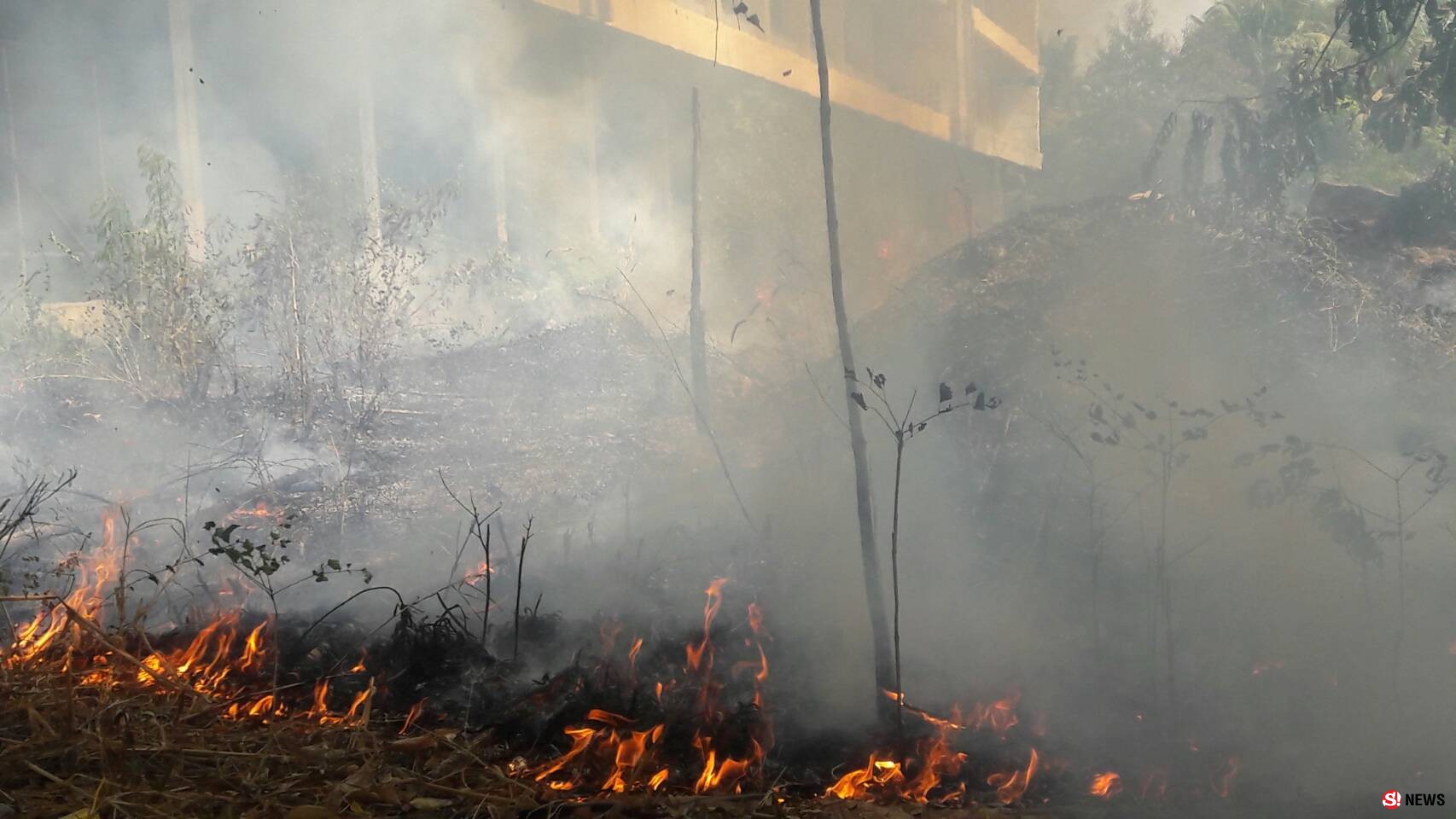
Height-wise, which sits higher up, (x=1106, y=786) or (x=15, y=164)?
(x=15, y=164)

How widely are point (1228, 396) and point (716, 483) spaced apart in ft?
14.4

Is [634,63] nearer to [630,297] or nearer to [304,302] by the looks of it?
[630,297]

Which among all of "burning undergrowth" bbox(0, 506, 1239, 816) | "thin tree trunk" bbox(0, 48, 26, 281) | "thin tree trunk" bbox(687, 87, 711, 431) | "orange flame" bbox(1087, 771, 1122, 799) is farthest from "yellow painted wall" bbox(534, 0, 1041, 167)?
"orange flame" bbox(1087, 771, 1122, 799)

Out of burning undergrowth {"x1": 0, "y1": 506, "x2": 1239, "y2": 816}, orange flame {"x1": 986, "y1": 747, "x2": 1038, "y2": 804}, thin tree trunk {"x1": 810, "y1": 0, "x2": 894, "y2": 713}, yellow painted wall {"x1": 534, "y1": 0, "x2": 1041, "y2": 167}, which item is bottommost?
orange flame {"x1": 986, "y1": 747, "x2": 1038, "y2": 804}

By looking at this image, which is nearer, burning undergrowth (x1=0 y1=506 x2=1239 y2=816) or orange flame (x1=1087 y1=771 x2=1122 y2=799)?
burning undergrowth (x1=0 y1=506 x2=1239 y2=816)

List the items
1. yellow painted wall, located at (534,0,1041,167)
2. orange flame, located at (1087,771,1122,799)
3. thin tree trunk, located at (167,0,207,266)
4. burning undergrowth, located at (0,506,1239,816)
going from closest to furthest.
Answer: burning undergrowth, located at (0,506,1239,816) → orange flame, located at (1087,771,1122,799) → thin tree trunk, located at (167,0,207,266) → yellow painted wall, located at (534,0,1041,167)

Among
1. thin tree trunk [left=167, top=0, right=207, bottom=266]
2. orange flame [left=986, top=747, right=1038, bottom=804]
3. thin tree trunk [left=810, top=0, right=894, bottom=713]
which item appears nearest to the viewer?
orange flame [left=986, top=747, right=1038, bottom=804]

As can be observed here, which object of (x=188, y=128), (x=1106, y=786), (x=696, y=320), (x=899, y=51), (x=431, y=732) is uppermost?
(x=899, y=51)

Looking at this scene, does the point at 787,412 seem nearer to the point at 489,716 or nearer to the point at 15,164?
the point at 489,716

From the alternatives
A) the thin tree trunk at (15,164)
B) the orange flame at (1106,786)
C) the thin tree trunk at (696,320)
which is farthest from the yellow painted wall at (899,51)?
the orange flame at (1106,786)

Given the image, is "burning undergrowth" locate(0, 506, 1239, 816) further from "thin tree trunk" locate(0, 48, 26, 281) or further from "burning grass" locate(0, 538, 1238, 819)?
"thin tree trunk" locate(0, 48, 26, 281)

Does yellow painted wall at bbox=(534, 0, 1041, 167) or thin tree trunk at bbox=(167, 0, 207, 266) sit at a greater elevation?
yellow painted wall at bbox=(534, 0, 1041, 167)

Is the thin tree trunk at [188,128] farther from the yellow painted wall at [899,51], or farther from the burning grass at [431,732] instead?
the yellow painted wall at [899,51]

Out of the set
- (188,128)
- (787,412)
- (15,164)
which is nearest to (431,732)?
(787,412)
